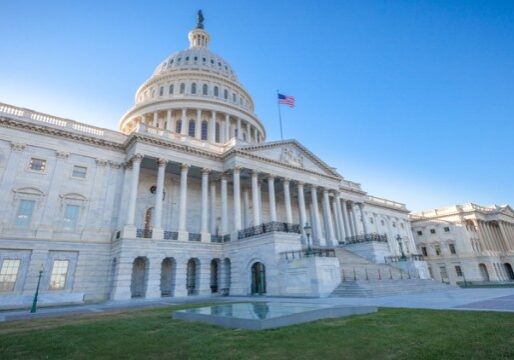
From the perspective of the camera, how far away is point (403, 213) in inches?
2532

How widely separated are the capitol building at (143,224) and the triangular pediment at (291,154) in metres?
0.17

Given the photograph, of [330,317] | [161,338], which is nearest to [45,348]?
[161,338]

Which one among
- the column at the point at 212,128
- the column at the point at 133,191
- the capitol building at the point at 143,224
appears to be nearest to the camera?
the capitol building at the point at 143,224

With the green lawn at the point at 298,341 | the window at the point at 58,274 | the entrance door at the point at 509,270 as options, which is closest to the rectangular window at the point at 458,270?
the entrance door at the point at 509,270

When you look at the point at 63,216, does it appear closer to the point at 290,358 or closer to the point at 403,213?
the point at 290,358

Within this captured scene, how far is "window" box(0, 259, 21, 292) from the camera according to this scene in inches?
877

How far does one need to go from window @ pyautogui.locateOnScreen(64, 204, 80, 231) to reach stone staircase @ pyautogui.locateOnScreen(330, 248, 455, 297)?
23.0 metres

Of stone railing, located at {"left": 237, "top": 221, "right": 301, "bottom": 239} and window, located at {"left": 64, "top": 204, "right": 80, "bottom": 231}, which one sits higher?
window, located at {"left": 64, "top": 204, "right": 80, "bottom": 231}

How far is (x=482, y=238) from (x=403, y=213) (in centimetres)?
1670

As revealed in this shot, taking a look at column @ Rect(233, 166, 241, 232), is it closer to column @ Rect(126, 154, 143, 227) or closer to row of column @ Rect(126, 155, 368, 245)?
row of column @ Rect(126, 155, 368, 245)

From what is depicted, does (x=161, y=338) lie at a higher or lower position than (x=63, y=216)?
lower

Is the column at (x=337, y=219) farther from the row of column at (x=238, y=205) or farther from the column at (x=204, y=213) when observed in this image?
the column at (x=204, y=213)

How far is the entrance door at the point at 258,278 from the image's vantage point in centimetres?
2594

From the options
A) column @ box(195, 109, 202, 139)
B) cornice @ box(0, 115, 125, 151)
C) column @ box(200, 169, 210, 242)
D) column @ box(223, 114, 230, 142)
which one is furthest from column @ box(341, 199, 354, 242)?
cornice @ box(0, 115, 125, 151)
